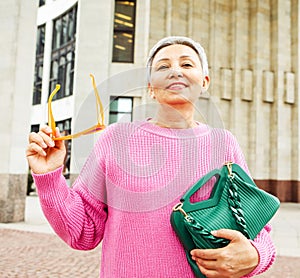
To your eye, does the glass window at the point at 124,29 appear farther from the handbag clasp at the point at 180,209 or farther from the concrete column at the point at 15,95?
the handbag clasp at the point at 180,209

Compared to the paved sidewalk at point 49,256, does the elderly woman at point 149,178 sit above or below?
above

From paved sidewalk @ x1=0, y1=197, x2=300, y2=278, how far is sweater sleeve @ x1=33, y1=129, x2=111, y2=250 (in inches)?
158

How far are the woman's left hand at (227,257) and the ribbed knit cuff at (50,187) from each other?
463 millimetres

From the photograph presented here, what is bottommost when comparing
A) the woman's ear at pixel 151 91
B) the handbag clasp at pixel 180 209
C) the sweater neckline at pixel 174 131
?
the handbag clasp at pixel 180 209

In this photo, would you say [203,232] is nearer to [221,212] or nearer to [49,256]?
[221,212]

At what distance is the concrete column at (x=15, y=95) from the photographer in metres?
9.37

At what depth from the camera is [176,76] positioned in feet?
4.39

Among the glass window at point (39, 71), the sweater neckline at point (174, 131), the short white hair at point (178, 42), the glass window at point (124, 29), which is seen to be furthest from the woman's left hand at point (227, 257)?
the glass window at point (39, 71)

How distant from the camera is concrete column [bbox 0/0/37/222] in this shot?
9.37 meters

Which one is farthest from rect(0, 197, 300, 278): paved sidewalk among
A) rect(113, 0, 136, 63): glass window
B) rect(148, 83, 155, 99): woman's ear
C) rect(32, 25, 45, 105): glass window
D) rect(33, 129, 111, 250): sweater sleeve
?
rect(32, 25, 45, 105): glass window

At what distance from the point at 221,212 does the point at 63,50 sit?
24.0m

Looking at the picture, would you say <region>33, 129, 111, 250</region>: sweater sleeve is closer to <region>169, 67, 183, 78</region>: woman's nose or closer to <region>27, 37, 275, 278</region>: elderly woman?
<region>27, 37, 275, 278</region>: elderly woman

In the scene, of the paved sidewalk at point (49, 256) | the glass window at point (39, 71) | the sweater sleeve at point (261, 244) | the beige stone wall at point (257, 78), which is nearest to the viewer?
the sweater sleeve at point (261, 244)

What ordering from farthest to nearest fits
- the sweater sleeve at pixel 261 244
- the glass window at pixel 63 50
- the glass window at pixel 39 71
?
1. the glass window at pixel 39 71
2. the glass window at pixel 63 50
3. the sweater sleeve at pixel 261 244
